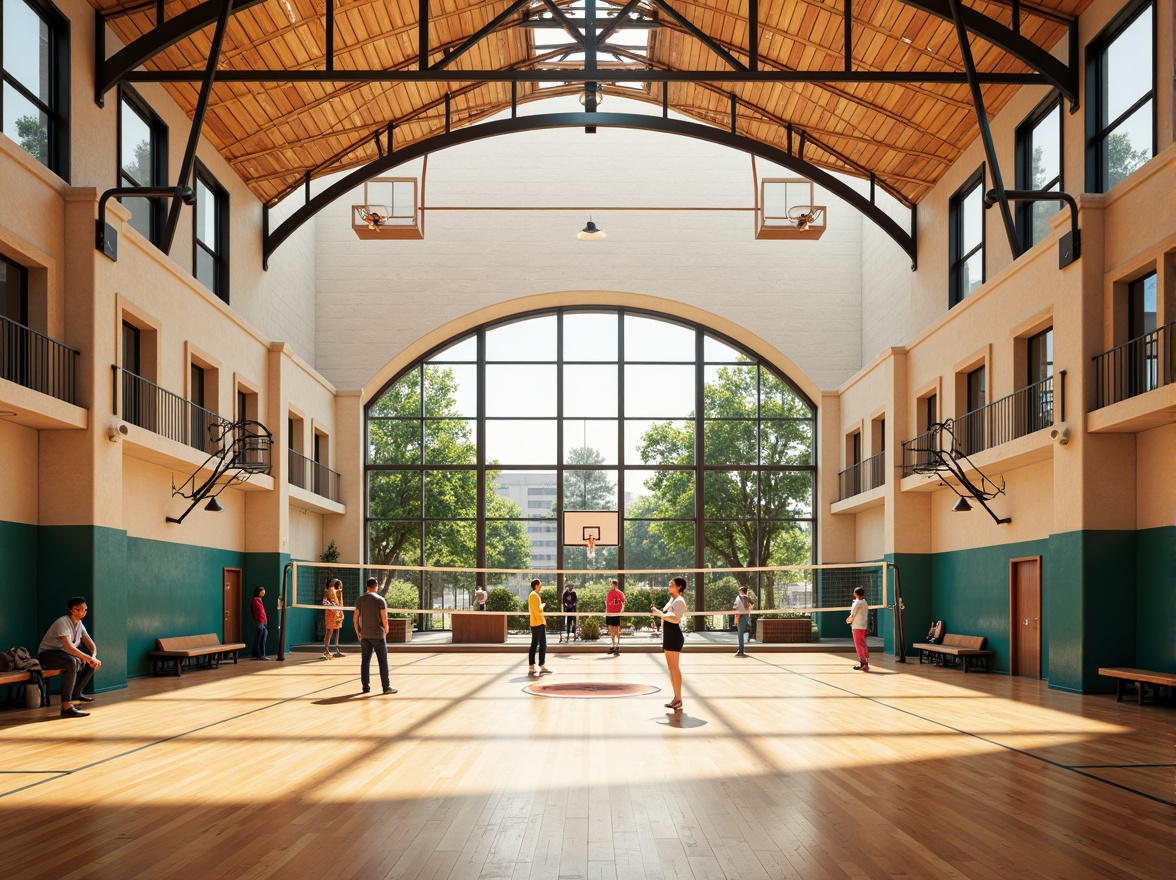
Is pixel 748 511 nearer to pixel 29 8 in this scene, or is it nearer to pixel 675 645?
pixel 675 645

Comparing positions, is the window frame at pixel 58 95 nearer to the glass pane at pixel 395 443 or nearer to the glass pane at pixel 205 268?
the glass pane at pixel 205 268

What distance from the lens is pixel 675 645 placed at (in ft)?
40.3

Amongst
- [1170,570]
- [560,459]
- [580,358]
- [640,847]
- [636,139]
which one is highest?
[636,139]

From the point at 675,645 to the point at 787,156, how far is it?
577 inches

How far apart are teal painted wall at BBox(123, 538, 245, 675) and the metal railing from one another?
46.1 feet

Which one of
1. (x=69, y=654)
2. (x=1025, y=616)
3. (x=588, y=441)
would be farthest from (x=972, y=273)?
(x=69, y=654)

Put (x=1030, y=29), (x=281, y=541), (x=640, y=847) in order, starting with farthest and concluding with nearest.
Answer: (x=281, y=541), (x=1030, y=29), (x=640, y=847)

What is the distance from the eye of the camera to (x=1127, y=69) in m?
15.5

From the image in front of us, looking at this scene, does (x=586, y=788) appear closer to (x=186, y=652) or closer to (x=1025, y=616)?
(x=186, y=652)

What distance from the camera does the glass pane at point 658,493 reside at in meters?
30.6

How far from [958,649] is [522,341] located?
Result: 52.3 ft

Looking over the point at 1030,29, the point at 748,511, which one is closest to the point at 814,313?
the point at 748,511

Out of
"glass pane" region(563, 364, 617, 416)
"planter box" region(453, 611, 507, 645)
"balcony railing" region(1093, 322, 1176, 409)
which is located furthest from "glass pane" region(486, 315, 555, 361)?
"balcony railing" region(1093, 322, 1176, 409)

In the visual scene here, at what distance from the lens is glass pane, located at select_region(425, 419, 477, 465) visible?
30578 mm
